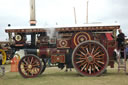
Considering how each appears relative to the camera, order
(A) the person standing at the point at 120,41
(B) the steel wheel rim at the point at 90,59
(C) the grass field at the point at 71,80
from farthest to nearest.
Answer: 1. (A) the person standing at the point at 120,41
2. (B) the steel wheel rim at the point at 90,59
3. (C) the grass field at the point at 71,80

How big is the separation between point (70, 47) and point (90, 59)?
122 cm

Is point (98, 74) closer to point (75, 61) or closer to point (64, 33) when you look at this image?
point (75, 61)

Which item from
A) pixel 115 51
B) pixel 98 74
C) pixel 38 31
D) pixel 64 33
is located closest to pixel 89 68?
pixel 98 74

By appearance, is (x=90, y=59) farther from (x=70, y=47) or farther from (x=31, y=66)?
→ (x=31, y=66)

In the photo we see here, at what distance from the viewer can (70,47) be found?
9.36m

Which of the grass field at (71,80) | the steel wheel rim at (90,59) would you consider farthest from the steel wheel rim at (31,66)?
the steel wheel rim at (90,59)

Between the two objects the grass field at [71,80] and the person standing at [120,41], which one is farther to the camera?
the person standing at [120,41]

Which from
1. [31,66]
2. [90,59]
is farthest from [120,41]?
[31,66]

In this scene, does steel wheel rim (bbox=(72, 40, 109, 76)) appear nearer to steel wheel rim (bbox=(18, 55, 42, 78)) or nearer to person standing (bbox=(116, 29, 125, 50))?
person standing (bbox=(116, 29, 125, 50))

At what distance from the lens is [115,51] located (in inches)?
357

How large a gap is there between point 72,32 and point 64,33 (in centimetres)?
41

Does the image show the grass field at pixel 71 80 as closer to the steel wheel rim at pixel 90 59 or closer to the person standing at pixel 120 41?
the steel wheel rim at pixel 90 59

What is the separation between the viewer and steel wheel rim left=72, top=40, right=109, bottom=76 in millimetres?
8695

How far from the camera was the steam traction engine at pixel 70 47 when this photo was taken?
8.78m
